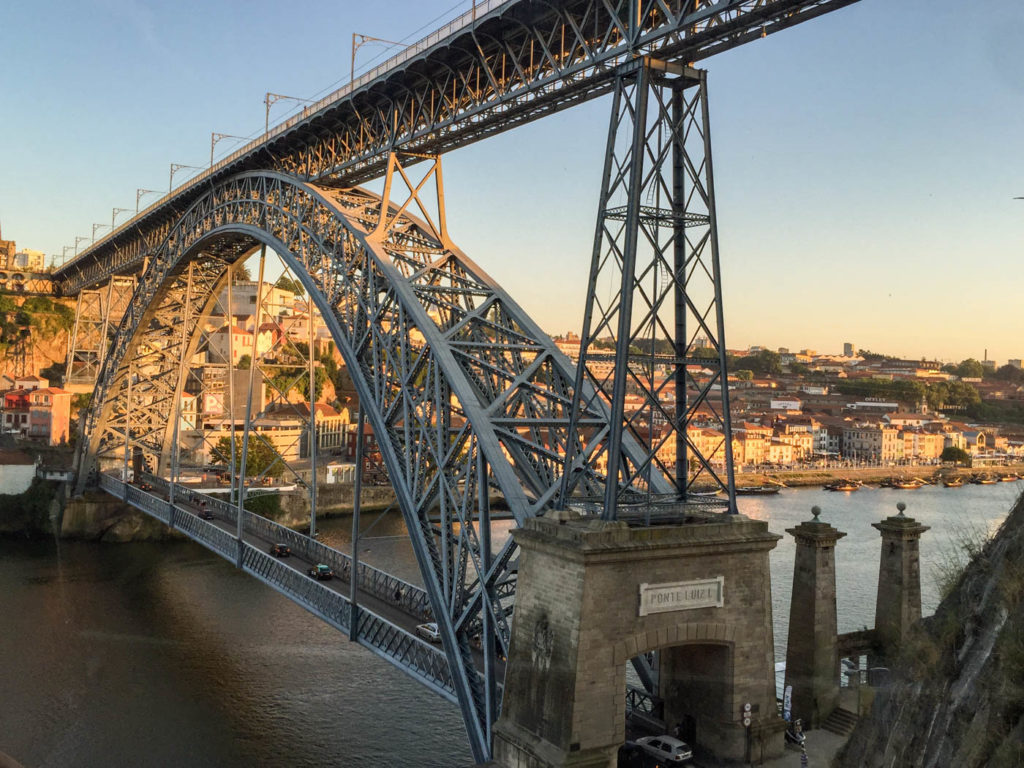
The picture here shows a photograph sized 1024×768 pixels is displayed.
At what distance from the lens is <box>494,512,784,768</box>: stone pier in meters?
9.34

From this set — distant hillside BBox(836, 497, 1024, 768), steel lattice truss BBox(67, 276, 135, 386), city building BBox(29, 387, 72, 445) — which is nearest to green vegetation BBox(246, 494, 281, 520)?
steel lattice truss BBox(67, 276, 135, 386)

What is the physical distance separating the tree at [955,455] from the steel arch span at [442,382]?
3024 inches

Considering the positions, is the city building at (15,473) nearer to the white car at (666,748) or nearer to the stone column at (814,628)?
the stone column at (814,628)

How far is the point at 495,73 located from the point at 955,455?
3243 inches

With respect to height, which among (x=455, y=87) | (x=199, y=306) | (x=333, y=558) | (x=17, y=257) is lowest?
(x=333, y=558)

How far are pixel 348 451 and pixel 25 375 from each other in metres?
19.9

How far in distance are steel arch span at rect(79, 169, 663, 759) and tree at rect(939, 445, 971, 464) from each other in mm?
76809

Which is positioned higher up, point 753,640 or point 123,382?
point 123,382

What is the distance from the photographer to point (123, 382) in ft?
122

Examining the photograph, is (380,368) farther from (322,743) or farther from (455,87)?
(322,743)

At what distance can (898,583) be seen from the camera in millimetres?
13852

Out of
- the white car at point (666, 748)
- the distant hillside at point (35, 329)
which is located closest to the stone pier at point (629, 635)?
the white car at point (666, 748)

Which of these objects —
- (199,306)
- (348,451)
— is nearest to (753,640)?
(199,306)

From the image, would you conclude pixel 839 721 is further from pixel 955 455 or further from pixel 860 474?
pixel 955 455
